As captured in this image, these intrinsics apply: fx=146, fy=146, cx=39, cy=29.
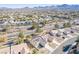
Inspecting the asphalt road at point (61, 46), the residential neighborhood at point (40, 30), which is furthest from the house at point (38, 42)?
the asphalt road at point (61, 46)

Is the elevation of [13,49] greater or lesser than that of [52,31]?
lesser

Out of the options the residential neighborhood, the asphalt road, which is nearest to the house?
the residential neighborhood

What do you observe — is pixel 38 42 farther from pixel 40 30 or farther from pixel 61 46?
pixel 61 46

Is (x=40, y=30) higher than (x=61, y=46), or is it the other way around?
(x=40, y=30)

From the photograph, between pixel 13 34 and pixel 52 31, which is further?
pixel 52 31

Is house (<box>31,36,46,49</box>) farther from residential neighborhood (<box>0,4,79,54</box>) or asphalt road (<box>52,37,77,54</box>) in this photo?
asphalt road (<box>52,37,77,54</box>)

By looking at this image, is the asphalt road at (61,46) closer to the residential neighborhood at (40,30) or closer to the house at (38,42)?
the residential neighborhood at (40,30)

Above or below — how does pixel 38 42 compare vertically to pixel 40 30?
below

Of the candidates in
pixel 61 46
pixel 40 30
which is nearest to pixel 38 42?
pixel 40 30

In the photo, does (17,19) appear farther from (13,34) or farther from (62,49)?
(62,49)
